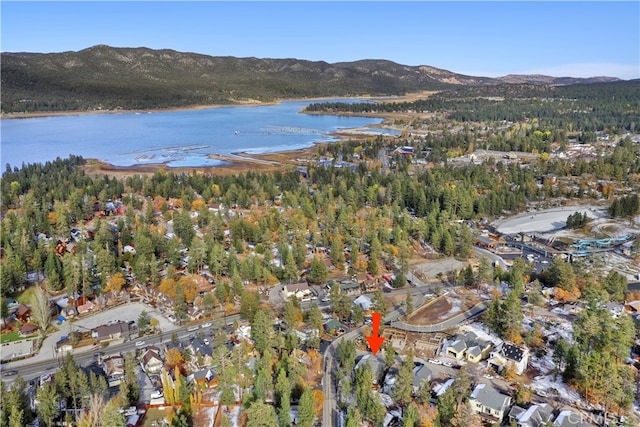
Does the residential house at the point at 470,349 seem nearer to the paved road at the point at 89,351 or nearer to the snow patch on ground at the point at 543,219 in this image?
the paved road at the point at 89,351

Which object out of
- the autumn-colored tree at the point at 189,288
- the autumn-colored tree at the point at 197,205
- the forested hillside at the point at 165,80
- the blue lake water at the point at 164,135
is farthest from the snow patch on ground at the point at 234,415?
the forested hillside at the point at 165,80

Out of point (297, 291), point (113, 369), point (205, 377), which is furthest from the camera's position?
point (297, 291)

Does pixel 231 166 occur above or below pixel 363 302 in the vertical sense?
above

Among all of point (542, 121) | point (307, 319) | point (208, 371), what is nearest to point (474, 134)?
point (542, 121)

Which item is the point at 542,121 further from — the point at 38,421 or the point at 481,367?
the point at 38,421

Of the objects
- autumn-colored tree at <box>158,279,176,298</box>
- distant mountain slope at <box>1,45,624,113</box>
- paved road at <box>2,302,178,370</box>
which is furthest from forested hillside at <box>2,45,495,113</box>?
autumn-colored tree at <box>158,279,176,298</box>

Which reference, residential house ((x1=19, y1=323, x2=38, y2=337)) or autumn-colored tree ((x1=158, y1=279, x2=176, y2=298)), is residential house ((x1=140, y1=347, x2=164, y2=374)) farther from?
residential house ((x1=19, y1=323, x2=38, y2=337))

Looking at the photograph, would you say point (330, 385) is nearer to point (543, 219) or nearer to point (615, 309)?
point (615, 309)

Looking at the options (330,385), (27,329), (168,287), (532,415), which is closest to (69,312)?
(27,329)
